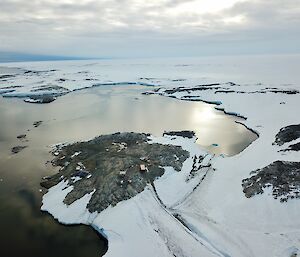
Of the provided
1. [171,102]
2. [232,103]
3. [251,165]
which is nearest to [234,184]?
[251,165]

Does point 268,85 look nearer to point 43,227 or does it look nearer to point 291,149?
point 291,149

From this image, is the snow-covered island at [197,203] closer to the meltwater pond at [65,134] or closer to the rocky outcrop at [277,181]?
the rocky outcrop at [277,181]

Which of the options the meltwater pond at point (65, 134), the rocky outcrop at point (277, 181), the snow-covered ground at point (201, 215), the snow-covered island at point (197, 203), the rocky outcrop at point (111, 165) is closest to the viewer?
the snow-covered ground at point (201, 215)

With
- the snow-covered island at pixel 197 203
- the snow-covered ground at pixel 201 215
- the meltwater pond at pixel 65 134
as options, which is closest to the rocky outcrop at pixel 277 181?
the snow-covered island at pixel 197 203

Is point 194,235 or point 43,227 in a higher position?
point 194,235

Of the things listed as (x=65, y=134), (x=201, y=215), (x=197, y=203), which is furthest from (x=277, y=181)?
(x=65, y=134)

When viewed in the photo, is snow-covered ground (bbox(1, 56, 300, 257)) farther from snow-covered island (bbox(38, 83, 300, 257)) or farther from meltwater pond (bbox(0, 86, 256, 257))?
meltwater pond (bbox(0, 86, 256, 257))
